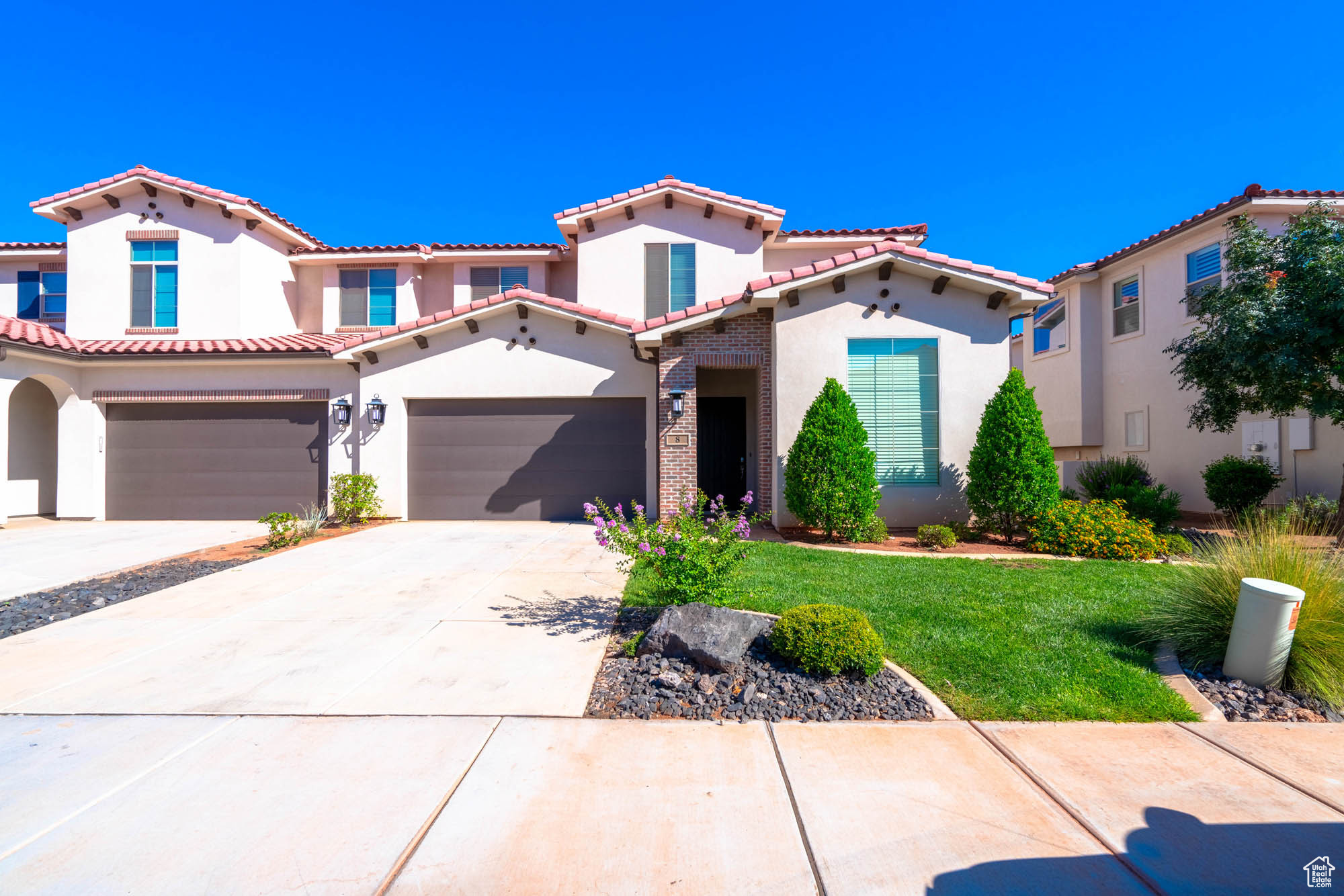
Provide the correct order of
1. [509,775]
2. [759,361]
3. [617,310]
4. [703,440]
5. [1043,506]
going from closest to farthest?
[509,775]
[1043,506]
[759,361]
[703,440]
[617,310]

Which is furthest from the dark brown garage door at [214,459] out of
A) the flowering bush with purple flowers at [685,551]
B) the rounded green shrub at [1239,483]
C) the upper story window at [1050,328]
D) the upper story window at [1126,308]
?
the upper story window at [1126,308]

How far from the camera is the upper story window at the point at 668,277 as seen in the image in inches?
567

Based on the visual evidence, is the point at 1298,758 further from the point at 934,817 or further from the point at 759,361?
the point at 759,361

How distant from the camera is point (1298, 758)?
3223mm

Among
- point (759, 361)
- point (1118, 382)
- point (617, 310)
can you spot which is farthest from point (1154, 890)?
point (1118, 382)

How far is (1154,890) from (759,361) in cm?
903

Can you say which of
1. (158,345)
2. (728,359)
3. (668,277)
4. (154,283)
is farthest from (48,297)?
(728,359)

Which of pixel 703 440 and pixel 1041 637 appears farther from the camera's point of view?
pixel 703 440

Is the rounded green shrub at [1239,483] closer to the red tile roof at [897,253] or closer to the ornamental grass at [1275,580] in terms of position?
the red tile roof at [897,253]

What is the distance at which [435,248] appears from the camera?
1545 centimetres

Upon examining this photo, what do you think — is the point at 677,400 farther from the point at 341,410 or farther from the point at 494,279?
the point at 494,279

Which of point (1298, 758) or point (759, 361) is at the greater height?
point (759, 361)

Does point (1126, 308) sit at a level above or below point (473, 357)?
above

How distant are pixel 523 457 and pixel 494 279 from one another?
590cm
